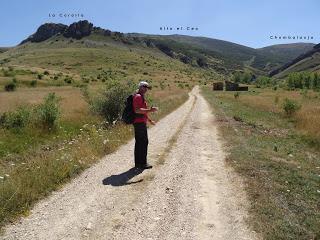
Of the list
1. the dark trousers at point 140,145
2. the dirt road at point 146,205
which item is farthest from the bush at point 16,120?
the dark trousers at point 140,145

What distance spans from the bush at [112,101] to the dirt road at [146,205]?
11.4 meters

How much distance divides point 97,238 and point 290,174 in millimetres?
6841

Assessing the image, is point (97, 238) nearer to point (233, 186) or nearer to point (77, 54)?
point (233, 186)

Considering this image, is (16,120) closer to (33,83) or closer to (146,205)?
(146,205)

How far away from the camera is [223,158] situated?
14641 millimetres

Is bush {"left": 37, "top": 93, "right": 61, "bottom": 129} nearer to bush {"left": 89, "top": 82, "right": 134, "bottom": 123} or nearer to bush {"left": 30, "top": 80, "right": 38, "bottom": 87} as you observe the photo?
bush {"left": 89, "top": 82, "right": 134, "bottom": 123}

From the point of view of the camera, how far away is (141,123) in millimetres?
12695

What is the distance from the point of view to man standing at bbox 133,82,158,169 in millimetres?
12406

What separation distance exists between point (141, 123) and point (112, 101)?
13031 millimetres

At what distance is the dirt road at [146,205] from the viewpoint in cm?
757

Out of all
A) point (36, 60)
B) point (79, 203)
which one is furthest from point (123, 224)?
point (36, 60)

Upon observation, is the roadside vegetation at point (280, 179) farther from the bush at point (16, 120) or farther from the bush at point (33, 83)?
the bush at point (33, 83)

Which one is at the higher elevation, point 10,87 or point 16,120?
point 16,120

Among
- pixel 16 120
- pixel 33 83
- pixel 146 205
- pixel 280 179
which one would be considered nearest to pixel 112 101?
pixel 16 120
